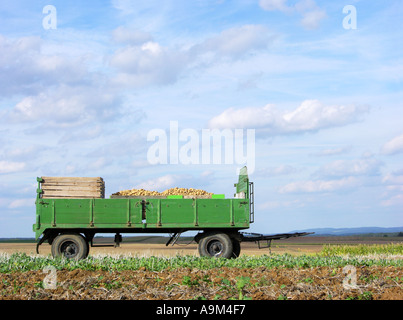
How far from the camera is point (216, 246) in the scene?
17625 millimetres

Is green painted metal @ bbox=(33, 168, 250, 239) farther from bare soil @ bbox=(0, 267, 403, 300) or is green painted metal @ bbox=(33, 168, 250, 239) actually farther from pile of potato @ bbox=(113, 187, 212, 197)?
bare soil @ bbox=(0, 267, 403, 300)

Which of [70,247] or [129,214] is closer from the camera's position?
[129,214]

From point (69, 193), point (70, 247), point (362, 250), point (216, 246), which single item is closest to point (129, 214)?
point (69, 193)

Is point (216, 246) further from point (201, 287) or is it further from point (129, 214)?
point (201, 287)

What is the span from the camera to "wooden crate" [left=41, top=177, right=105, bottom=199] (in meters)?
17.7

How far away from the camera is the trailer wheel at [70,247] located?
17391 mm

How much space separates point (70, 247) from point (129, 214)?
2.50 m

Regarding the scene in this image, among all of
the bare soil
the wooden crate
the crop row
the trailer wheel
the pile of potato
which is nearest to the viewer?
the bare soil

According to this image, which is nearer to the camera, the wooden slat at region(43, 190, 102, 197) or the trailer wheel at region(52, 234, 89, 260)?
the trailer wheel at region(52, 234, 89, 260)

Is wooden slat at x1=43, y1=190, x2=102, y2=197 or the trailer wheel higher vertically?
wooden slat at x1=43, y1=190, x2=102, y2=197

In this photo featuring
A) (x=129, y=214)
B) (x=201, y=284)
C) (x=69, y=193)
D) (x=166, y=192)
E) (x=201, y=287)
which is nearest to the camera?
(x=201, y=287)

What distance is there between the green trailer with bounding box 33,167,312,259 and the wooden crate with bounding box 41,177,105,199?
4.4 inches

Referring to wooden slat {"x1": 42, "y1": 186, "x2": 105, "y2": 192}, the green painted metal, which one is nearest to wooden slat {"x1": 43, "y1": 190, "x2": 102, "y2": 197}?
wooden slat {"x1": 42, "y1": 186, "x2": 105, "y2": 192}
